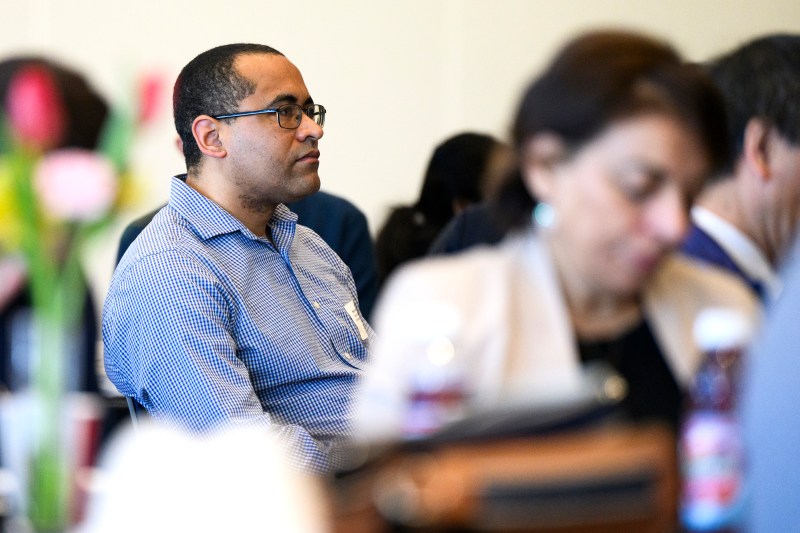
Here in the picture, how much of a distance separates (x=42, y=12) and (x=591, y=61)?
3.47 meters

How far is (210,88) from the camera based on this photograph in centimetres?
280

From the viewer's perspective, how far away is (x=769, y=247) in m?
2.07

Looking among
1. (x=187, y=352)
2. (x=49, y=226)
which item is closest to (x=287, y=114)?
(x=187, y=352)

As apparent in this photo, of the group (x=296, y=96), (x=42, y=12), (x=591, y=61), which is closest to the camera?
(x=591, y=61)

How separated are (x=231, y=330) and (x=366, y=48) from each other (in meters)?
2.55

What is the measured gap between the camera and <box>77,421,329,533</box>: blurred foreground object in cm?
104

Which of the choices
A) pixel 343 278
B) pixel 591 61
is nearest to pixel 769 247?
pixel 591 61

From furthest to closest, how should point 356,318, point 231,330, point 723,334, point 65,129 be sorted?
point 356,318 → point 231,330 → point 723,334 → point 65,129

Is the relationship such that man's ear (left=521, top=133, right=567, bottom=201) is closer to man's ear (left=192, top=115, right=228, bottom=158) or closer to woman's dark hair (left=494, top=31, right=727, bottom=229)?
woman's dark hair (left=494, top=31, right=727, bottom=229)

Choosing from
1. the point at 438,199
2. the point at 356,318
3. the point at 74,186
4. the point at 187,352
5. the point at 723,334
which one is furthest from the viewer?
the point at 438,199

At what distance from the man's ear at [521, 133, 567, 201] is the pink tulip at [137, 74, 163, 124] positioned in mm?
583

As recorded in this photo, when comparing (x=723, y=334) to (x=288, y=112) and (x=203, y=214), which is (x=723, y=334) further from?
(x=288, y=112)

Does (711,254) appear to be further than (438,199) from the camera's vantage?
No

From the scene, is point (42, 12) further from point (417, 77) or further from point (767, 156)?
point (767, 156)
